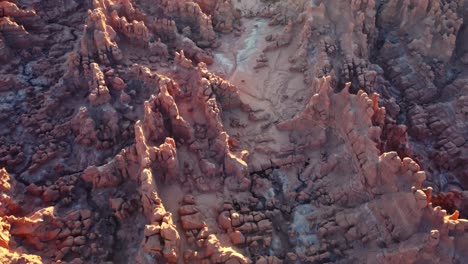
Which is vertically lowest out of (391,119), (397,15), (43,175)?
(43,175)

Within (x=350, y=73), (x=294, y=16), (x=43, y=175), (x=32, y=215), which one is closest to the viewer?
(x=32, y=215)

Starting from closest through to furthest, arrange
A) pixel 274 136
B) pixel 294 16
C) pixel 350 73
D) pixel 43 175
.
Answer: pixel 43 175 < pixel 274 136 < pixel 350 73 < pixel 294 16

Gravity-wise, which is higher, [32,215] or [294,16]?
[294,16]

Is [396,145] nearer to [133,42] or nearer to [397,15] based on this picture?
[397,15]

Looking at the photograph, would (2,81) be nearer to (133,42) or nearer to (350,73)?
(133,42)

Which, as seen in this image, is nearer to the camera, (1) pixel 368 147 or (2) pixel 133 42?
(1) pixel 368 147

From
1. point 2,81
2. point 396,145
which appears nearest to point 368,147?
point 396,145
